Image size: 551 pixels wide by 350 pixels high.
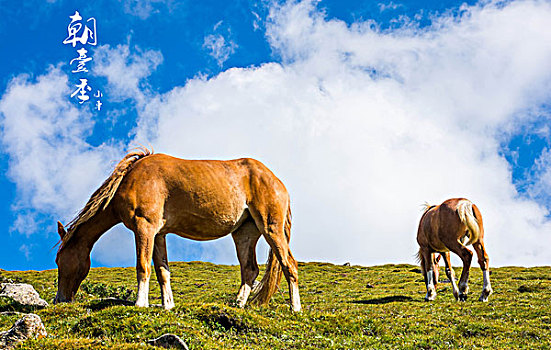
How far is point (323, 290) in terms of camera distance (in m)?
33.3

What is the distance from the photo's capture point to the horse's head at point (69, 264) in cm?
1447

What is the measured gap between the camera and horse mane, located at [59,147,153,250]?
44.3 ft

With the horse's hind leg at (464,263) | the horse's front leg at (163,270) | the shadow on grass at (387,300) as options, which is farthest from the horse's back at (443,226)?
the horse's front leg at (163,270)

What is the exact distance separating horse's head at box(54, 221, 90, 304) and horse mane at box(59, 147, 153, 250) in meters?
0.21

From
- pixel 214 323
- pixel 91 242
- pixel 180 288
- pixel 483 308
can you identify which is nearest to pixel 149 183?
pixel 91 242

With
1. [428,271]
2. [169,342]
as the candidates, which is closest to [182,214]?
[169,342]

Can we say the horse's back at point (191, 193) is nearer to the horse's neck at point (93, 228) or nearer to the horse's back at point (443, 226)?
the horse's neck at point (93, 228)

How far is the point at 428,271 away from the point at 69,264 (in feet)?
56.0

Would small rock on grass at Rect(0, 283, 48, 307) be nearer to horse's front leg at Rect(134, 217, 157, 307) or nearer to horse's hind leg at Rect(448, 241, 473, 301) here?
horse's front leg at Rect(134, 217, 157, 307)

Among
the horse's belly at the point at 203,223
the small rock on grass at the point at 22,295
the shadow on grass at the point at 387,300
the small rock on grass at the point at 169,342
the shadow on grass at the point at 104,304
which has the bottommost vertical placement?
the shadow on grass at the point at 387,300

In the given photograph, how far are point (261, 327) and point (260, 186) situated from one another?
4.20 m

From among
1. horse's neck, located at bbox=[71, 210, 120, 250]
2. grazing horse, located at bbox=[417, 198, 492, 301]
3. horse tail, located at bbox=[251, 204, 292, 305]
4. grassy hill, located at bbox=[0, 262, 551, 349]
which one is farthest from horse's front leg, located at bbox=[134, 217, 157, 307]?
grazing horse, located at bbox=[417, 198, 492, 301]

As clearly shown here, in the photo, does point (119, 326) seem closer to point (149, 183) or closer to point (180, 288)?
point (149, 183)

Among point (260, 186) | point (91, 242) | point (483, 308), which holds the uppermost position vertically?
point (260, 186)
